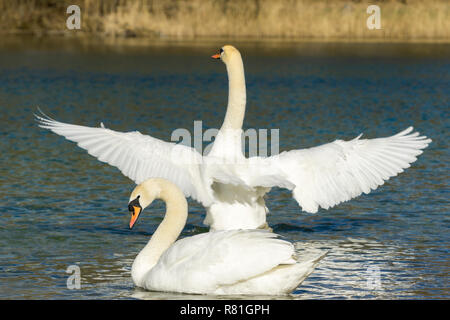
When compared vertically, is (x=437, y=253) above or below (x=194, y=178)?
below

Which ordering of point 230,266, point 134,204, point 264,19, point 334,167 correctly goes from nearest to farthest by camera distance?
1. point 230,266
2. point 134,204
3. point 334,167
4. point 264,19

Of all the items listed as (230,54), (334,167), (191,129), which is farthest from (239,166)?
(191,129)

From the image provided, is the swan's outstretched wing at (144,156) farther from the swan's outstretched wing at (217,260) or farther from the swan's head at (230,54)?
the swan's outstretched wing at (217,260)

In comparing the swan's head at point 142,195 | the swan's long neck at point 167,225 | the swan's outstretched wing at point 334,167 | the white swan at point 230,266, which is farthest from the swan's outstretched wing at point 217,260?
the swan's outstretched wing at point 334,167

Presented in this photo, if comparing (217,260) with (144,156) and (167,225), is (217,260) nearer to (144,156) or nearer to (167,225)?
(167,225)

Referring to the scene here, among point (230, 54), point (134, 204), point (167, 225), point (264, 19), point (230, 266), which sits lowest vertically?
point (230, 266)

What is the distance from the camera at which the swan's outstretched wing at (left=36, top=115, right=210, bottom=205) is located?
9750mm

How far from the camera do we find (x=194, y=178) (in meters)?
9.68

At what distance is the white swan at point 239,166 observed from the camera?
31.0 ft

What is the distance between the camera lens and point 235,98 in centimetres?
1034

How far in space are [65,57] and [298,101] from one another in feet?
45.1

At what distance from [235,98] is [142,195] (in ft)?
7.64

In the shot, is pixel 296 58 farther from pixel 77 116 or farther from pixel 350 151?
pixel 350 151
